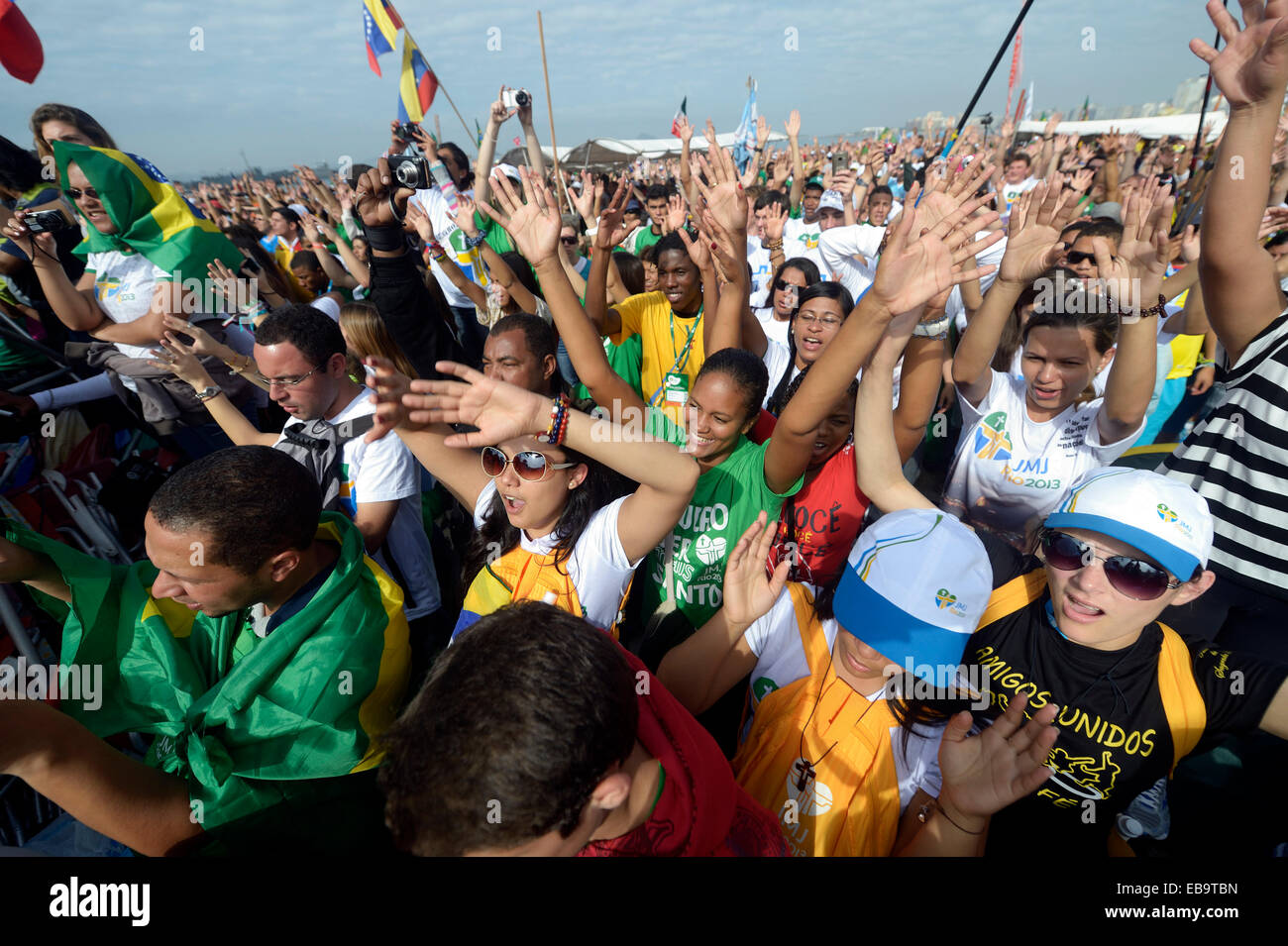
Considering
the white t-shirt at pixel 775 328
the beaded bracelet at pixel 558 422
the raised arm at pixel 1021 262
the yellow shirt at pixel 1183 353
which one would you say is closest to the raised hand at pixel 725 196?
the raised arm at pixel 1021 262

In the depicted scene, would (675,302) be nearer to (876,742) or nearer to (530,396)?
(530,396)

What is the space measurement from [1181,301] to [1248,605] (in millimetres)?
3293

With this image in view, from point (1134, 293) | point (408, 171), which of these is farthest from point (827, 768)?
point (408, 171)

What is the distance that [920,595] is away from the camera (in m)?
1.46

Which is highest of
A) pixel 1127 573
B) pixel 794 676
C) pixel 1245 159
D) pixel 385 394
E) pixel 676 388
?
pixel 1245 159

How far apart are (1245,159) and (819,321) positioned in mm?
1659

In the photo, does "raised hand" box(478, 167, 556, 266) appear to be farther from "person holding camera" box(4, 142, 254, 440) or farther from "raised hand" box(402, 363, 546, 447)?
"person holding camera" box(4, 142, 254, 440)

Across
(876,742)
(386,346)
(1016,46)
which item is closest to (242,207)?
(386,346)

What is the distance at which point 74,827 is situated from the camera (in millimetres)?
1868

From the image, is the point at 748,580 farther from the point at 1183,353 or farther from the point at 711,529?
the point at 1183,353

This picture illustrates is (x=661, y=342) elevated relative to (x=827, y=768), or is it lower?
elevated

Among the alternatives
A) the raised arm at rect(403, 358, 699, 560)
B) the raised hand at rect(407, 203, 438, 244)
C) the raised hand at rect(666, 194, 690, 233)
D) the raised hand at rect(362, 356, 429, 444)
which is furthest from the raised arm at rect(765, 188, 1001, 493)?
the raised hand at rect(407, 203, 438, 244)

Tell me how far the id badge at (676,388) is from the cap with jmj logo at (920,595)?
2026mm

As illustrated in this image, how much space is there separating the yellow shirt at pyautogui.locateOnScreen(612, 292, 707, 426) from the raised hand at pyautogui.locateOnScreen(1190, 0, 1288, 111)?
228cm
